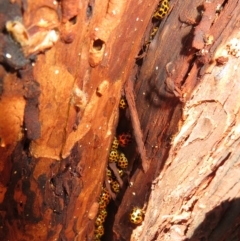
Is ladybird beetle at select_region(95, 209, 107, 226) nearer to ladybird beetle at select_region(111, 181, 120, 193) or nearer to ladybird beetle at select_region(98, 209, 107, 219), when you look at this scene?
ladybird beetle at select_region(98, 209, 107, 219)

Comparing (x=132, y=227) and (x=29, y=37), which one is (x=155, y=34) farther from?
(x=132, y=227)

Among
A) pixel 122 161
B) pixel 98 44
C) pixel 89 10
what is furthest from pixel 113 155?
pixel 89 10

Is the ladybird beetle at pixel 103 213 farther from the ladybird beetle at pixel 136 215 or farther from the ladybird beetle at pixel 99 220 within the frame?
the ladybird beetle at pixel 136 215

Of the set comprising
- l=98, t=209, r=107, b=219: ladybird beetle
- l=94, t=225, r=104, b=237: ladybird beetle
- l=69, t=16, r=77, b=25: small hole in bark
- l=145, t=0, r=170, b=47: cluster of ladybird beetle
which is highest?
l=145, t=0, r=170, b=47: cluster of ladybird beetle

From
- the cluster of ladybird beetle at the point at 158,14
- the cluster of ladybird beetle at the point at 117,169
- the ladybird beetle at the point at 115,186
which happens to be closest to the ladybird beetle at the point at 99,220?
the cluster of ladybird beetle at the point at 117,169

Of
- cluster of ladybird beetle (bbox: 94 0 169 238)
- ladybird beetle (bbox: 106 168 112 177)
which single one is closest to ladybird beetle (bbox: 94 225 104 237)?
cluster of ladybird beetle (bbox: 94 0 169 238)

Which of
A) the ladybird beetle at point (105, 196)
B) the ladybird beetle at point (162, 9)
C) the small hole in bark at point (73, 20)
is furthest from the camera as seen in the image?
the ladybird beetle at point (105, 196)

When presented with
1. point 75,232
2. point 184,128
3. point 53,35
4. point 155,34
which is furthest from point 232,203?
point 53,35

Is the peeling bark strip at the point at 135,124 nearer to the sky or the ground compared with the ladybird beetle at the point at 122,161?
nearer to the sky
